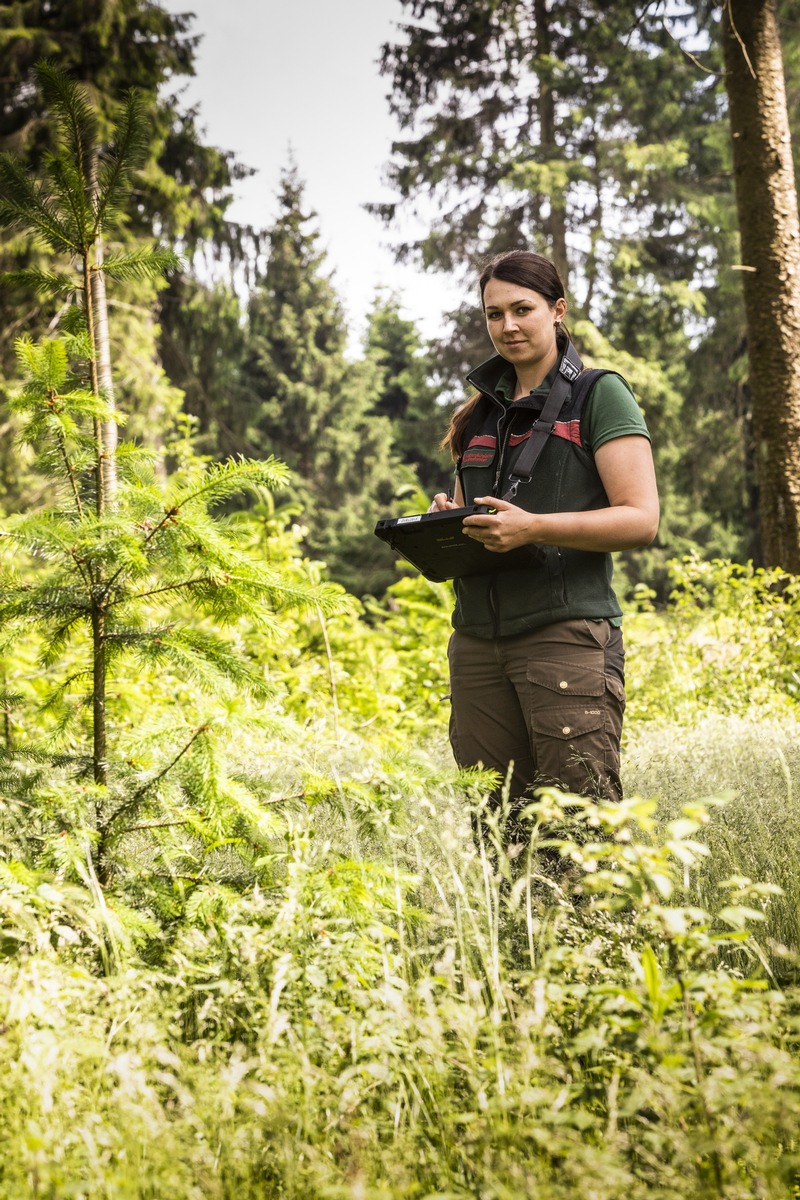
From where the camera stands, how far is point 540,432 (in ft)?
8.01

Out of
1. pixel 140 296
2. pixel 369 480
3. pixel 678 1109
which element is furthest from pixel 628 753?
pixel 369 480

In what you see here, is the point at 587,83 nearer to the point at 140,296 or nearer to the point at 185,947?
the point at 140,296

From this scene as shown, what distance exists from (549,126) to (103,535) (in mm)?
15299

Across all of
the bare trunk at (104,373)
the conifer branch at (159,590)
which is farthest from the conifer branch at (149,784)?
the bare trunk at (104,373)

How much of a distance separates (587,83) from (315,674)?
1328cm

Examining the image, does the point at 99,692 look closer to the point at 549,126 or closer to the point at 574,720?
the point at 574,720

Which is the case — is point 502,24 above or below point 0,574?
above

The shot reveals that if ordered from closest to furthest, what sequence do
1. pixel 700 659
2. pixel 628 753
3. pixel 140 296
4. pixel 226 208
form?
Result: pixel 628 753 → pixel 700 659 → pixel 140 296 → pixel 226 208

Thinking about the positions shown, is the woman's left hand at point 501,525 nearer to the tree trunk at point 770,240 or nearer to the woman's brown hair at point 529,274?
the woman's brown hair at point 529,274

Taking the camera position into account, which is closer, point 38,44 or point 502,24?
point 38,44

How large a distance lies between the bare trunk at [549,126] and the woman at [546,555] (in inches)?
505

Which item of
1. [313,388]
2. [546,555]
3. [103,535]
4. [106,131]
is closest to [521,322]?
[546,555]

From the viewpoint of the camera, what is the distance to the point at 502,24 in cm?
1461

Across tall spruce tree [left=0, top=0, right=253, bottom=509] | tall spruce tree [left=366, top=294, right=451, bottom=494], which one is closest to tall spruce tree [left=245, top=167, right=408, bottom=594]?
tall spruce tree [left=366, top=294, right=451, bottom=494]
